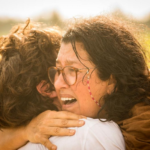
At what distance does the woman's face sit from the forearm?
0.80 meters

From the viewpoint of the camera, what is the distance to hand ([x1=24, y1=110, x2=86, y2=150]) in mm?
2408

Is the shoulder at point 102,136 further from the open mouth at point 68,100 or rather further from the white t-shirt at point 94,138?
the open mouth at point 68,100

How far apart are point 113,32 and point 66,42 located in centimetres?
65

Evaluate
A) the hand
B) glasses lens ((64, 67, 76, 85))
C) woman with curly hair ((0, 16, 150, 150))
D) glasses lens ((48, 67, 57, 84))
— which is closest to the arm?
the hand

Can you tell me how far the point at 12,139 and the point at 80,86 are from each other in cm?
130

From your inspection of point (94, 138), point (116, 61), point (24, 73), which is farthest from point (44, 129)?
point (116, 61)

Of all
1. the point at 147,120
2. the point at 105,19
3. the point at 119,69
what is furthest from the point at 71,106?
the point at 105,19

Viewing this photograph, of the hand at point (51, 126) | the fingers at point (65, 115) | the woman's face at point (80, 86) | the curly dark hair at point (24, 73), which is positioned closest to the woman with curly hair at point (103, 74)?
the woman's face at point (80, 86)

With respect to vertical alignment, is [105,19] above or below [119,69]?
above

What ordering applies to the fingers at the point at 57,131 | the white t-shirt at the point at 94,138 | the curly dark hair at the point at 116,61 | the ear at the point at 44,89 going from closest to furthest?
1. the white t-shirt at the point at 94,138
2. the fingers at the point at 57,131
3. the curly dark hair at the point at 116,61
4. the ear at the point at 44,89

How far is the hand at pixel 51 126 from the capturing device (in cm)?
241

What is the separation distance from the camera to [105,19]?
295 centimetres

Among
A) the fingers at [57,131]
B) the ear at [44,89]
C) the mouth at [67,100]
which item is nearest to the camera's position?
the fingers at [57,131]

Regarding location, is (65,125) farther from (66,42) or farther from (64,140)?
(66,42)
